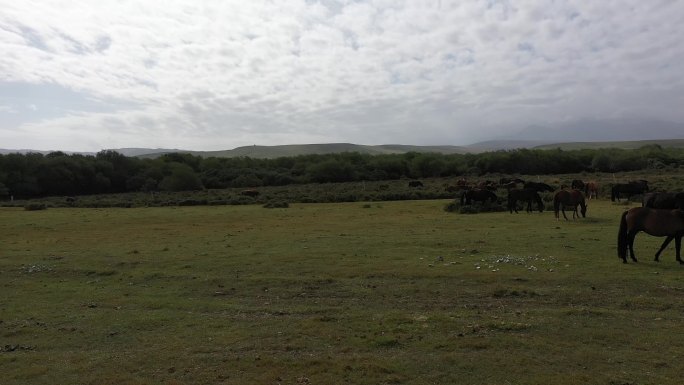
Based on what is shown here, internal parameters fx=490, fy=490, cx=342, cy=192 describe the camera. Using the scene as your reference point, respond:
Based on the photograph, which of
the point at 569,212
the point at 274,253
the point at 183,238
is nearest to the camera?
the point at 274,253

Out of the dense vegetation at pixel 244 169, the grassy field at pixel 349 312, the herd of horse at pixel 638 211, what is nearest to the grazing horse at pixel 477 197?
the herd of horse at pixel 638 211

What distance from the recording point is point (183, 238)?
2156cm

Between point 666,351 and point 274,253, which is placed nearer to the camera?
point 666,351

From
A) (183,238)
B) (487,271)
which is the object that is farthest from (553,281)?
(183,238)

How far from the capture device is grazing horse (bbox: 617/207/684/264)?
12.8 meters

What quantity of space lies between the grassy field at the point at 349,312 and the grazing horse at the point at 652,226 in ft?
1.81

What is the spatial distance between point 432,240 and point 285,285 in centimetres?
762

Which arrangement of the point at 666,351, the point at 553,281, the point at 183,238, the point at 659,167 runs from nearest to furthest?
the point at 666,351
the point at 553,281
the point at 183,238
the point at 659,167

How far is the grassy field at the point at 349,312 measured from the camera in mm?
6637

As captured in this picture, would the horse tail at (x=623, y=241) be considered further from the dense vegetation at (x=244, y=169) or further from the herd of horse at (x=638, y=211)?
the dense vegetation at (x=244, y=169)

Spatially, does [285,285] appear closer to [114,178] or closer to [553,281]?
[553,281]

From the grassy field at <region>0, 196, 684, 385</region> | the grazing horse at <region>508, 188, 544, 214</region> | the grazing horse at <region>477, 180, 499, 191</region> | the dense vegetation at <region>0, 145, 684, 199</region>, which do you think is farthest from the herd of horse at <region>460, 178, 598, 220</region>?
the dense vegetation at <region>0, 145, 684, 199</region>

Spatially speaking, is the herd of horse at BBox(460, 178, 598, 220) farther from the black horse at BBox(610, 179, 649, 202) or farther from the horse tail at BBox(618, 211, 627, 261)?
the horse tail at BBox(618, 211, 627, 261)

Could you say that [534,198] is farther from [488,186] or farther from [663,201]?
[488,186]
